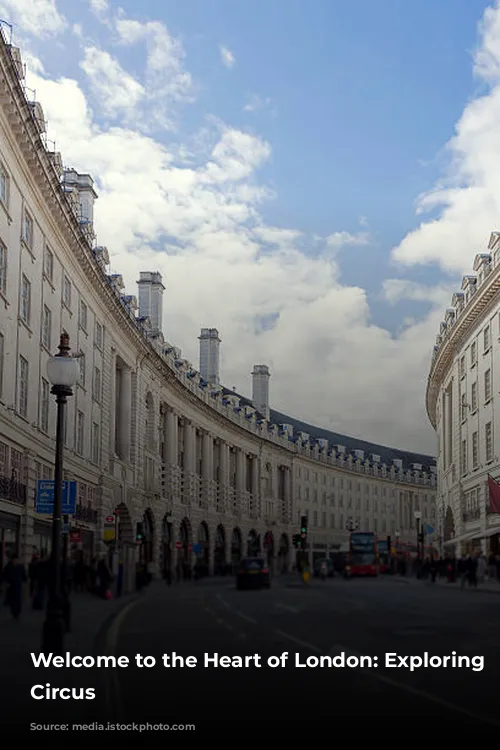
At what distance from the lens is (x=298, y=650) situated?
45.0ft

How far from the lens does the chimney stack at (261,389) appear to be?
57.9 m

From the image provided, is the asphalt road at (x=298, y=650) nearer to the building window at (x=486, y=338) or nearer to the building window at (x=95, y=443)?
the building window at (x=95, y=443)

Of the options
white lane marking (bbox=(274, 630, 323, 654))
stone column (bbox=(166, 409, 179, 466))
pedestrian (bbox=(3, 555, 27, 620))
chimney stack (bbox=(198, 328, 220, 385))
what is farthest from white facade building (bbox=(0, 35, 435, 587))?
chimney stack (bbox=(198, 328, 220, 385))

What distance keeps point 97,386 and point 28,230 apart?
18873mm

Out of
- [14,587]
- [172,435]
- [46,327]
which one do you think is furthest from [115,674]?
[172,435]

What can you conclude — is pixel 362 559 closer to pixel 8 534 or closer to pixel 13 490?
pixel 13 490

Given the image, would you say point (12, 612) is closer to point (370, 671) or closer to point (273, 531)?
point (273, 531)

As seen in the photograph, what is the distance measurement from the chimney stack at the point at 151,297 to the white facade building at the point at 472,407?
26127 millimetres

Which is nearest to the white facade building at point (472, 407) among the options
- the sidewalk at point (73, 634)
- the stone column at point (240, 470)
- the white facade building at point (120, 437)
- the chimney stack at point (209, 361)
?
the white facade building at point (120, 437)

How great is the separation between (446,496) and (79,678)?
8650 centimetres

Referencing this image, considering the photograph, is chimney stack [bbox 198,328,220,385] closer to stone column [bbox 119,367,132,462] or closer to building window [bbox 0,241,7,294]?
stone column [bbox 119,367,132,462]

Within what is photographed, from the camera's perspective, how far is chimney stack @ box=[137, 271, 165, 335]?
98.4 metres

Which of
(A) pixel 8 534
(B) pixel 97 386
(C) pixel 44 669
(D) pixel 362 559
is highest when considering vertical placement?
(B) pixel 97 386

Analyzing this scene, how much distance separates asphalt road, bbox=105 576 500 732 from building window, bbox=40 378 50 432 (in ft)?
120
